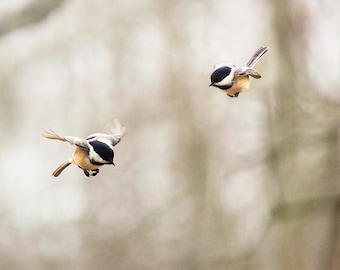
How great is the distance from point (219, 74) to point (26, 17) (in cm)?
197

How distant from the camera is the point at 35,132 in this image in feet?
9.65

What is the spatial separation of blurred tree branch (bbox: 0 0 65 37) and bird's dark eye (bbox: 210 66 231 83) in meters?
1.93

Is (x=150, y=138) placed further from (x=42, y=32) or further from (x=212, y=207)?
(x=42, y=32)

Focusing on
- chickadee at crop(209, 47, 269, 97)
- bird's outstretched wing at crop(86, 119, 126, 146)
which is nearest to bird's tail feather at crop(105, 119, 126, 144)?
bird's outstretched wing at crop(86, 119, 126, 146)

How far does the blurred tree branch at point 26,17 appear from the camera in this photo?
2.69m

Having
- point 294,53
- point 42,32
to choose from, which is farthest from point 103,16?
point 294,53

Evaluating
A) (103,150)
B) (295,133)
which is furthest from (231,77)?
(295,133)

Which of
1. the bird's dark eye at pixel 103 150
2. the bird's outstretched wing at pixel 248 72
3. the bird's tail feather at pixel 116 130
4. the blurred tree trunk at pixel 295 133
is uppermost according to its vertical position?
the blurred tree trunk at pixel 295 133

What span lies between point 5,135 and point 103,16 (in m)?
0.63

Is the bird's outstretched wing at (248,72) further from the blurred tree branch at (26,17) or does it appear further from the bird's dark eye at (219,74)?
the blurred tree branch at (26,17)

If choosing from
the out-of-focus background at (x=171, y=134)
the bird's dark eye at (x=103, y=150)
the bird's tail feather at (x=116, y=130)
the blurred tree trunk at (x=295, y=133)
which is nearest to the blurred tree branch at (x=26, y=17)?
the out-of-focus background at (x=171, y=134)

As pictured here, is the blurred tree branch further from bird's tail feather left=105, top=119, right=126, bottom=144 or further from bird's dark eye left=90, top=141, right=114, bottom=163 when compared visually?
bird's dark eye left=90, top=141, right=114, bottom=163

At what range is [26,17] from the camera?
2699 millimetres

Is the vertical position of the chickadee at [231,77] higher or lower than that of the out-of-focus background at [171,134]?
lower
